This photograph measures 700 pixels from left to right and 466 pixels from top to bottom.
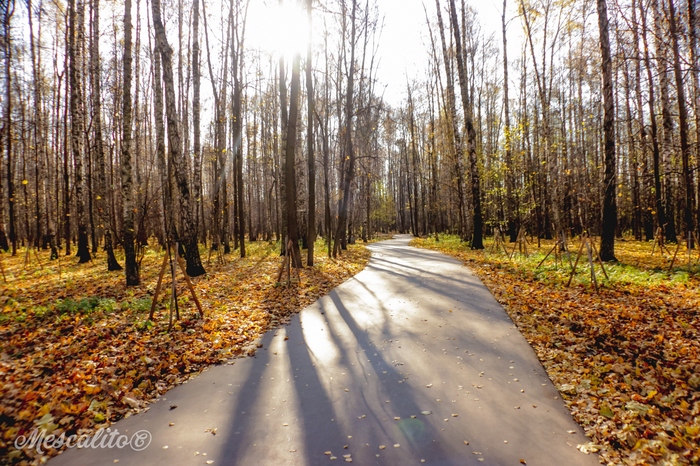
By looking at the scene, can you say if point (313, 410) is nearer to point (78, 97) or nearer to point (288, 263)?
point (288, 263)

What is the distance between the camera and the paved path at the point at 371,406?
2781mm

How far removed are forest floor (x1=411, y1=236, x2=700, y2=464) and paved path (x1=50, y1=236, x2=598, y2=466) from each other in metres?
0.28

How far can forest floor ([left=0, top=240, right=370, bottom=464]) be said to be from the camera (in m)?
3.27

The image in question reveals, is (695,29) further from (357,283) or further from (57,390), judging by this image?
(57,390)

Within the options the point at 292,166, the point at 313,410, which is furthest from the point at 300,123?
the point at 313,410

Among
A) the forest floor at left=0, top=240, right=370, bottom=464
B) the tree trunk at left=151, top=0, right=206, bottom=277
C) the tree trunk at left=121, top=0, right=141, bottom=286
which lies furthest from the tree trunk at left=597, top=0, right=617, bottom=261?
the tree trunk at left=121, top=0, right=141, bottom=286

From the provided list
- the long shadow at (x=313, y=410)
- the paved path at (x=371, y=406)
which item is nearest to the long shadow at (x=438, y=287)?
the paved path at (x=371, y=406)

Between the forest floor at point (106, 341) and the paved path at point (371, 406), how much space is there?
0.37 meters

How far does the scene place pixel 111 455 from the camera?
9.38ft

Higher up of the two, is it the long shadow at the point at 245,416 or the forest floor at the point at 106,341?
the forest floor at the point at 106,341

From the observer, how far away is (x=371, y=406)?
136 inches

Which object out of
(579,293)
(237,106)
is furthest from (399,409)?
(237,106)

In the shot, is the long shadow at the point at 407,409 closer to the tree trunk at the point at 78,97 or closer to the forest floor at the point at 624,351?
the forest floor at the point at 624,351

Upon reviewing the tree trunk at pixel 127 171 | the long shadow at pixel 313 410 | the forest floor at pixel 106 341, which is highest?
the tree trunk at pixel 127 171
